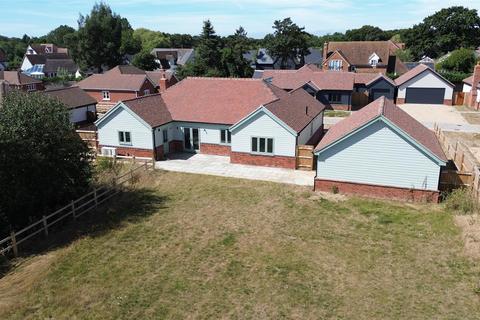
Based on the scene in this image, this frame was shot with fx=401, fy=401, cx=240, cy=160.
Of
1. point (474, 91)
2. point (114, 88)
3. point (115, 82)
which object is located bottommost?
point (474, 91)

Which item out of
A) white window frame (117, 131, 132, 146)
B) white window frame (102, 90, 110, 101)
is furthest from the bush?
white window frame (102, 90, 110, 101)

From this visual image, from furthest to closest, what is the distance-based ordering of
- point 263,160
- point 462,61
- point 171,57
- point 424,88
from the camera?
1. point 171,57
2. point 462,61
3. point 424,88
4. point 263,160

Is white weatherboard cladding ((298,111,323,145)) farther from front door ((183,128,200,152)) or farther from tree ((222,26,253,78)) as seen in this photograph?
tree ((222,26,253,78))

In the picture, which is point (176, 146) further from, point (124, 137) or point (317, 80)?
point (317, 80)

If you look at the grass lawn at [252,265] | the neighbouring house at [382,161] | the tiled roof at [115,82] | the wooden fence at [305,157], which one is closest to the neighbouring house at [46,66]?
the tiled roof at [115,82]

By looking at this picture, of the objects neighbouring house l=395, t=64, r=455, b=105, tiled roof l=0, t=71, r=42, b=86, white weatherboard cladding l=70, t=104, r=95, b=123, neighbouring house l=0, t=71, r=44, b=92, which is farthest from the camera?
neighbouring house l=0, t=71, r=44, b=92

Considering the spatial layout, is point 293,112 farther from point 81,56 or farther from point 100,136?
point 81,56

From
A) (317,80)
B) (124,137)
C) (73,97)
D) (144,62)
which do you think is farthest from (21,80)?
(317,80)
